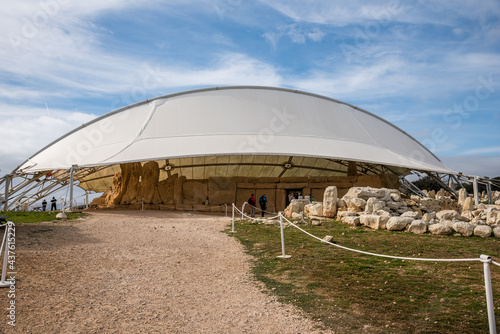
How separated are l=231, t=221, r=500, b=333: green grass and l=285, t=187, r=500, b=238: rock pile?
859 mm

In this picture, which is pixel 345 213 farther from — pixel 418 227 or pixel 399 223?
pixel 418 227

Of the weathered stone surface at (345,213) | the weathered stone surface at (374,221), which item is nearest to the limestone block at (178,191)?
A: the weathered stone surface at (345,213)

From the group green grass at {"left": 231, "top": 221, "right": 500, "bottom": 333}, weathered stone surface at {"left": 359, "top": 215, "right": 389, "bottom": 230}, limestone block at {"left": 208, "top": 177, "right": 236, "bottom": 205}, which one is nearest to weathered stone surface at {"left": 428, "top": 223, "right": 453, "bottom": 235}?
green grass at {"left": 231, "top": 221, "right": 500, "bottom": 333}

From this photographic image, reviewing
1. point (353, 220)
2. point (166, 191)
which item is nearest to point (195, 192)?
point (166, 191)

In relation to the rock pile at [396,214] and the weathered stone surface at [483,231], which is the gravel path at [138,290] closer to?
the rock pile at [396,214]

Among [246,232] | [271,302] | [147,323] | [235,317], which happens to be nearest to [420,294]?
[271,302]

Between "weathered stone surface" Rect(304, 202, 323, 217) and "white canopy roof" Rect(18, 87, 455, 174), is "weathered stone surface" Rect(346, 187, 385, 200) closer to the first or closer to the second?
"weathered stone surface" Rect(304, 202, 323, 217)

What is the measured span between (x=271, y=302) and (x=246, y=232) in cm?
735

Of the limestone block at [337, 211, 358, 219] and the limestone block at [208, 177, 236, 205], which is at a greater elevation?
the limestone block at [208, 177, 236, 205]

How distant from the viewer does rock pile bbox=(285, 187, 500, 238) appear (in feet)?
39.0

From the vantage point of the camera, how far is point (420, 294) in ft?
19.9

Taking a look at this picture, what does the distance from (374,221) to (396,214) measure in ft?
7.34

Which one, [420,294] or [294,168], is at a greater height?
[294,168]

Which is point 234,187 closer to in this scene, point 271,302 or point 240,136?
point 240,136
